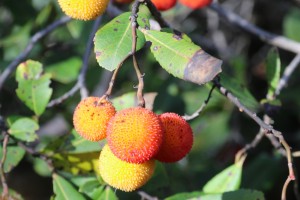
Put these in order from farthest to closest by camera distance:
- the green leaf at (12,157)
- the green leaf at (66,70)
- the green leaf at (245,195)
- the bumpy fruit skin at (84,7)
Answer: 1. the green leaf at (66,70)
2. the green leaf at (12,157)
3. the green leaf at (245,195)
4. the bumpy fruit skin at (84,7)

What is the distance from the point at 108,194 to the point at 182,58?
0.53 metres

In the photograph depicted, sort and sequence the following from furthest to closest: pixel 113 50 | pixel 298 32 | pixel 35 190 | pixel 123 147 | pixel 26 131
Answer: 1. pixel 35 190
2. pixel 298 32
3. pixel 26 131
4. pixel 113 50
5. pixel 123 147

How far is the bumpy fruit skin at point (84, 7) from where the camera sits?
133 cm

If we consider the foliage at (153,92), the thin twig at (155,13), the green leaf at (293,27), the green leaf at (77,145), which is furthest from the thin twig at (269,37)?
the green leaf at (77,145)

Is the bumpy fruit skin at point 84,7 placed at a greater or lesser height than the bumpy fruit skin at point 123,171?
greater

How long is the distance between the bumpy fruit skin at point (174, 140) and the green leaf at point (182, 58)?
0.11 m


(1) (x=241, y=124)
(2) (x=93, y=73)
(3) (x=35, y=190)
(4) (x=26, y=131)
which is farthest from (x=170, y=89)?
(3) (x=35, y=190)

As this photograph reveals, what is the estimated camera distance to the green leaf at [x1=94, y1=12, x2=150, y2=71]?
50.9 inches

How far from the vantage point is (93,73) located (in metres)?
2.61

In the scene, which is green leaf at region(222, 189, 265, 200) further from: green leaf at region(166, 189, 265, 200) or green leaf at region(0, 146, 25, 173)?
green leaf at region(0, 146, 25, 173)

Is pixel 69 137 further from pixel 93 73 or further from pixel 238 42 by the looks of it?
pixel 238 42

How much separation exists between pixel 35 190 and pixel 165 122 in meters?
2.05

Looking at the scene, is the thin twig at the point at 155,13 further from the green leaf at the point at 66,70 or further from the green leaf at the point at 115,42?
the green leaf at the point at 66,70

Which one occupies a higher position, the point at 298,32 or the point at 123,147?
the point at 123,147
